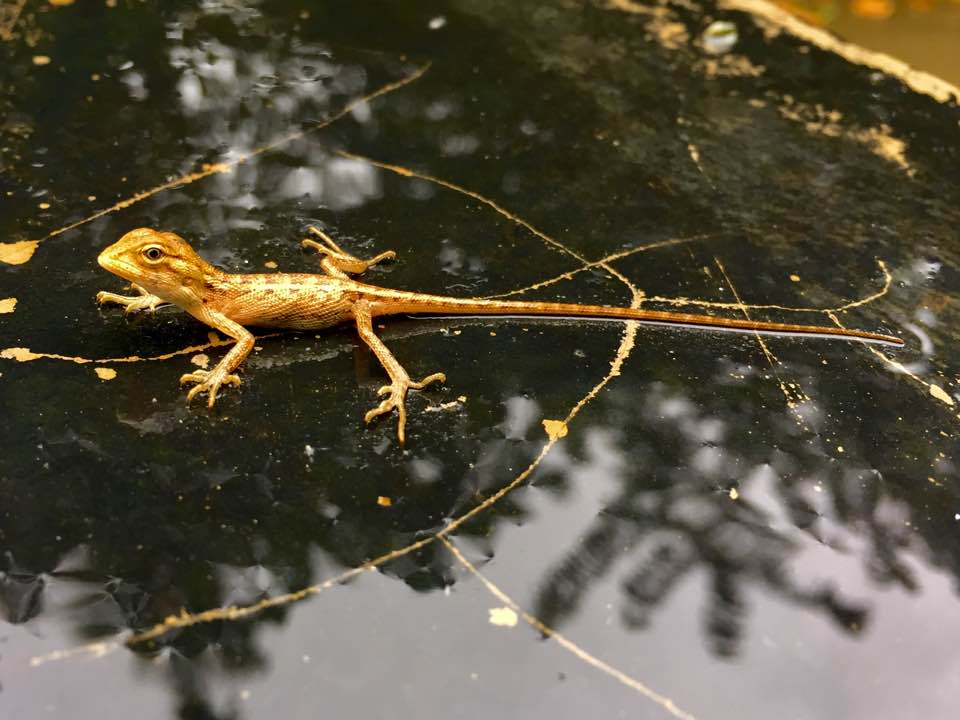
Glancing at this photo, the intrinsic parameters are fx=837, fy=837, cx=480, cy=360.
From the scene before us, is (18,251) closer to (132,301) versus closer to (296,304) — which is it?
(132,301)

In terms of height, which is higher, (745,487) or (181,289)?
(181,289)

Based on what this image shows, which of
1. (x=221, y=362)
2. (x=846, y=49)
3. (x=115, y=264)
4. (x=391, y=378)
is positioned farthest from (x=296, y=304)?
(x=846, y=49)

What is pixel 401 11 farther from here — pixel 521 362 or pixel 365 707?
pixel 365 707

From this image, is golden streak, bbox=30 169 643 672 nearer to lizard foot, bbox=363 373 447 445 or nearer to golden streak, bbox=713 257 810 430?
lizard foot, bbox=363 373 447 445

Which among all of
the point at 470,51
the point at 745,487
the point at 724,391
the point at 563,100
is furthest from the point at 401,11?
the point at 745,487

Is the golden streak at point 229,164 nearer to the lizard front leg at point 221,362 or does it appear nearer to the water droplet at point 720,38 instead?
the lizard front leg at point 221,362

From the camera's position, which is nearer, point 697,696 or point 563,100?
point 697,696

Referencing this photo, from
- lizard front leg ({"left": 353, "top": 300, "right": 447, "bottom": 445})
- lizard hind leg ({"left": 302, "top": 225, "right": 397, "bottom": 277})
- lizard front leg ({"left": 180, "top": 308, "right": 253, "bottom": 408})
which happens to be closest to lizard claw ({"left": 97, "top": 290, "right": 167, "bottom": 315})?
lizard front leg ({"left": 180, "top": 308, "right": 253, "bottom": 408})
